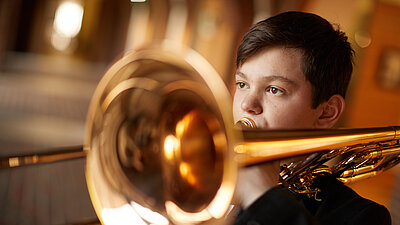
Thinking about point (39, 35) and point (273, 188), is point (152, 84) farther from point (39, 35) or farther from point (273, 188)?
point (39, 35)

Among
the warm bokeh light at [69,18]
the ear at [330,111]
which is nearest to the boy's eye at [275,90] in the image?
the ear at [330,111]

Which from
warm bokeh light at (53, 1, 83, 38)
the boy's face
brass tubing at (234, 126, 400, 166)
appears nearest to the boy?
the boy's face

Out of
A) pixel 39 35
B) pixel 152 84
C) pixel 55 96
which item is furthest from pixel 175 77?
pixel 39 35

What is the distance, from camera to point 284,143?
500mm

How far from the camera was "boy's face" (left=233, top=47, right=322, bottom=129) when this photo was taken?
69 cm

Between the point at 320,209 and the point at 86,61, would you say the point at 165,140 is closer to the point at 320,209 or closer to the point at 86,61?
the point at 320,209

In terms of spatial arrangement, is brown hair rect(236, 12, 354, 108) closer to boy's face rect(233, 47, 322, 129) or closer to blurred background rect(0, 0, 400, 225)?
boy's face rect(233, 47, 322, 129)

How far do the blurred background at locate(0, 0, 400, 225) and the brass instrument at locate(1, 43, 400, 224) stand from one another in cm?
34

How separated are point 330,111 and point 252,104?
20cm

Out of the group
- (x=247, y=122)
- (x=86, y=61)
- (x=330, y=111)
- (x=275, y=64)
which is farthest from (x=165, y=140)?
(x=86, y=61)

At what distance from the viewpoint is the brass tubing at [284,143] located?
47cm

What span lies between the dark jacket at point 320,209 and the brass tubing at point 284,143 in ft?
0.24

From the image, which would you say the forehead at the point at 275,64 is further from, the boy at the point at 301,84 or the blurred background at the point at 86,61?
the blurred background at the point at 86,61

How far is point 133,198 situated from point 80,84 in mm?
5987
